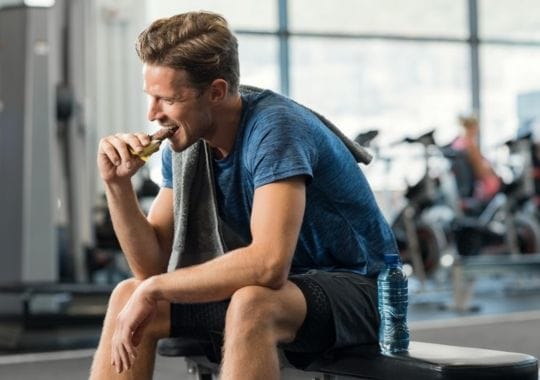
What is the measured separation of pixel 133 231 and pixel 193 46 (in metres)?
0.41

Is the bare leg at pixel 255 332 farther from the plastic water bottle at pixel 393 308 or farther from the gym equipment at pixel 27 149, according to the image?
the gym equipment at pixel 27 149

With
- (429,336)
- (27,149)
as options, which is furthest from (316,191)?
(27,149)

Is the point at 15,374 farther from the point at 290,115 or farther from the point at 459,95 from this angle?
the point at 459,95

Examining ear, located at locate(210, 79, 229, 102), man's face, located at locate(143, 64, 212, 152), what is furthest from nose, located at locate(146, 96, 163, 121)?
ear, located at locate(210, 79, 229, 102)

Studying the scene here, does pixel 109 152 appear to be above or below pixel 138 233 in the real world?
above

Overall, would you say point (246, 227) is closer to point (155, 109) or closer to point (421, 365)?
point (155, 109)

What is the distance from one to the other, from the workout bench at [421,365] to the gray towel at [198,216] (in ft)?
0.59

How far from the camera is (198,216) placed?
84.2 inches

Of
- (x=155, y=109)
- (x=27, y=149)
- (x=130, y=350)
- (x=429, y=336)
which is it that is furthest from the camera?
(x=27, y=149)

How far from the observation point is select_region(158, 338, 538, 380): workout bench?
178 cm

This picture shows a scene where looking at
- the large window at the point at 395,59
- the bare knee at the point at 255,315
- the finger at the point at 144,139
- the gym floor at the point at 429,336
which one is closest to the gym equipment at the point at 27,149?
the gym floor at the point at 429,336

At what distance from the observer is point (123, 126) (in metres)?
8.73

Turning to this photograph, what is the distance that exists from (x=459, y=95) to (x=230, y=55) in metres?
8.44

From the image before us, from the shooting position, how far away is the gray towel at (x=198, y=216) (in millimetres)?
2129
